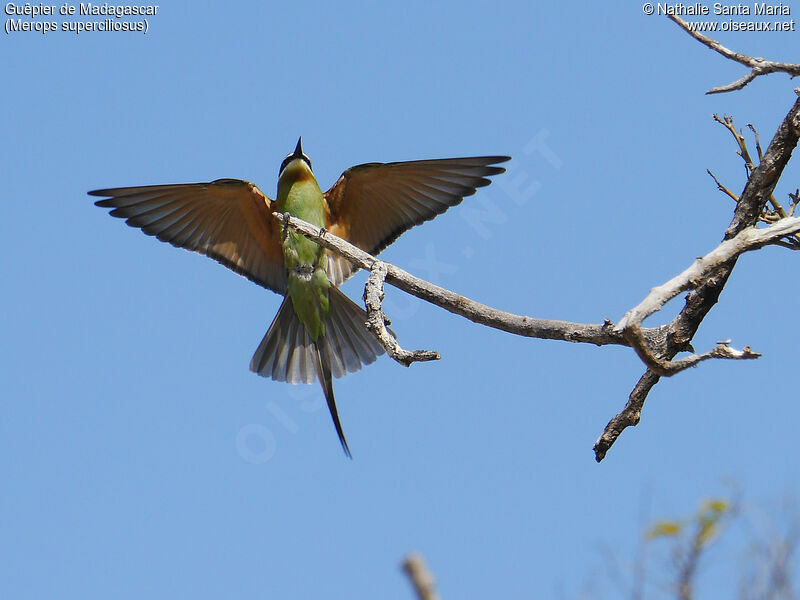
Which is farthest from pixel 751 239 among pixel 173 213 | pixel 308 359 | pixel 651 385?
pixel 173 213

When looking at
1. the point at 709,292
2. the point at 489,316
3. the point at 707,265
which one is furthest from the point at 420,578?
the point at 709,292

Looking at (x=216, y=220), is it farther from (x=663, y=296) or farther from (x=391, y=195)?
(x=663, y=296)

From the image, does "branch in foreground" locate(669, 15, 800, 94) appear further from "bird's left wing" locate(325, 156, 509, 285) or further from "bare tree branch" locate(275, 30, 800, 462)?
"bird's left wing" locate(325, 156, 509, 285)

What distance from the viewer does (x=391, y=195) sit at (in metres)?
5.12

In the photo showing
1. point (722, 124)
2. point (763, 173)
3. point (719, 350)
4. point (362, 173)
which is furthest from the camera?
point (362, 173)

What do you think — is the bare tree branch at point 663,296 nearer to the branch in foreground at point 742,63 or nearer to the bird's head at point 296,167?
the branch in foreground at point 742,63

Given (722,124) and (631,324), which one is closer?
(631,324)

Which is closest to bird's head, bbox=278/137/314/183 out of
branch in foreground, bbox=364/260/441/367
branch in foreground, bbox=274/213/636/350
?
branch in foreground, bbox=274/213/636/350

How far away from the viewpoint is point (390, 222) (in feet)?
17.0

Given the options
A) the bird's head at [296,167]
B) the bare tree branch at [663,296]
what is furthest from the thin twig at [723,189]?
the bird's head at [296,167]

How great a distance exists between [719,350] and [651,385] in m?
0.57

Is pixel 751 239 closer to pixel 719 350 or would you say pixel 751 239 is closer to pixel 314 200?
pixel 719 350

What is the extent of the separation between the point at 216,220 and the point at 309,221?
2.05 ft

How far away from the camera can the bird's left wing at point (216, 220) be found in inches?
208
